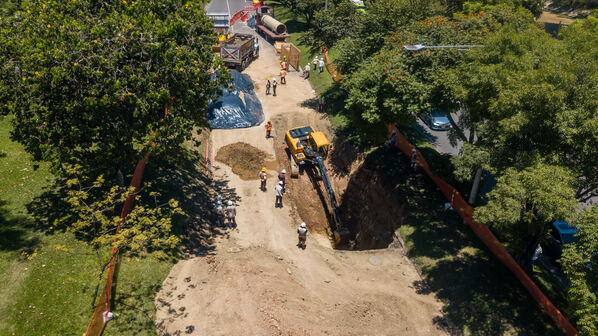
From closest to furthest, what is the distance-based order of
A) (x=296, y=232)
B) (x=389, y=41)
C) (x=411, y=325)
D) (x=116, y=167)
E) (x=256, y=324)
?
(x=256, y=324) → (x=411, y=325) → (x=116, y=167) → (x=296, y=232) → (x=389, y=41)

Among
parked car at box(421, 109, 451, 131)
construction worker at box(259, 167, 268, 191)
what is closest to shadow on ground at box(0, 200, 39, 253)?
construction worker at box(259, 167, 268, 191)

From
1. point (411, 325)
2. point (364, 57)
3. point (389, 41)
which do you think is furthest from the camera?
point (364, 57)

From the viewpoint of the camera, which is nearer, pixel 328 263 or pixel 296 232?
pixel 328 263

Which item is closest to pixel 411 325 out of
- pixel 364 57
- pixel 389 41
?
pixel 389 41

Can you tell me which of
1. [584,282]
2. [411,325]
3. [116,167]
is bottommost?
[411,325]

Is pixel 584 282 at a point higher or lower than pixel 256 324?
higher

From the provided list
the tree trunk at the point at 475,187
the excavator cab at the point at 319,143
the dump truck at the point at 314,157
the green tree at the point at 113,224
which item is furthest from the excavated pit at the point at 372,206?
the green tree at the point at 113,224

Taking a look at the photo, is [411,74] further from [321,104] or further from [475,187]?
[321,104]

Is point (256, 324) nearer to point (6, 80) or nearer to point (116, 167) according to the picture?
point (116, 167)
